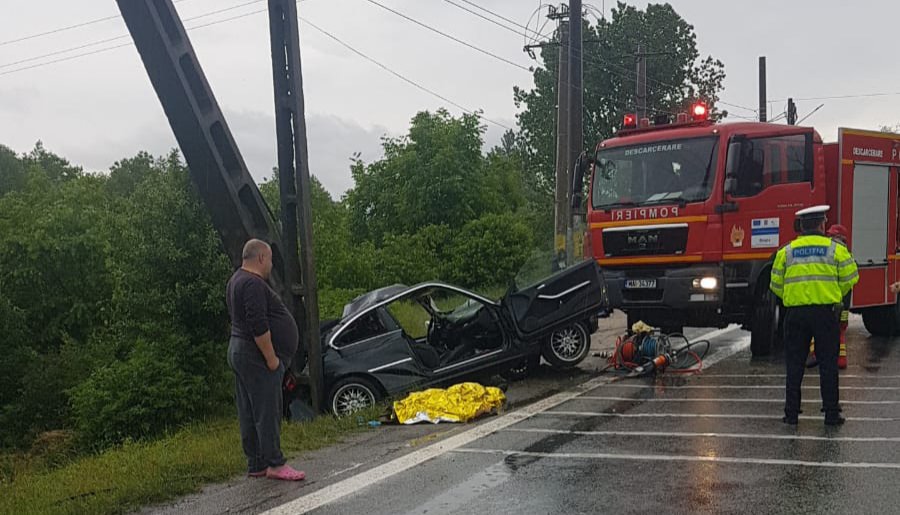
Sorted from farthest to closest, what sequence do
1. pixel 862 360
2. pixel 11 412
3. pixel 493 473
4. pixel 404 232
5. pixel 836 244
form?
1. pixel 404 232
2. pixel 11 412
3. pixel 862 360
4. pixel 836 244
5. pixel 493 473

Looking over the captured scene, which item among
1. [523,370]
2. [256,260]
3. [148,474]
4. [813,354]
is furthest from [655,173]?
[148,474]

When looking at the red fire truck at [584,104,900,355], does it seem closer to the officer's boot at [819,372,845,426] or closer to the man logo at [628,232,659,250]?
the man logo at [628,232,659,250]

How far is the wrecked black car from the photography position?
916 centimetres

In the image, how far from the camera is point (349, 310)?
10.2 meters

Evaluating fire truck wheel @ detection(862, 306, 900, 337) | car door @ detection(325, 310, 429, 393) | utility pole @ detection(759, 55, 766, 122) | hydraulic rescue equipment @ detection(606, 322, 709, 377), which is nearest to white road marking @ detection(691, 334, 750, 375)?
hydraulic rescue equipment @ detection(606, 322, 709, 377)

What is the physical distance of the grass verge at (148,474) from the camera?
5.45 meters

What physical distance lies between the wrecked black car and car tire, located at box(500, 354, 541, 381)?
18 mm

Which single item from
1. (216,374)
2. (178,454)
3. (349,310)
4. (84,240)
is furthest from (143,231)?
(84,240)

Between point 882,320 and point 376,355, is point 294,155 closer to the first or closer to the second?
point 376,355

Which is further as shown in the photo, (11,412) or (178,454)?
(11,412)

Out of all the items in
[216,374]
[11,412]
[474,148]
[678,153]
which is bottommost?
[11,412]

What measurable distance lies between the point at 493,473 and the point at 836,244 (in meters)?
3.67

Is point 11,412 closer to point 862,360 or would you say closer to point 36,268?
point 36,268

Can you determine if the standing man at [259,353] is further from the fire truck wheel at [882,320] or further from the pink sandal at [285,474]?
the fire truck wheel at [882,320]
